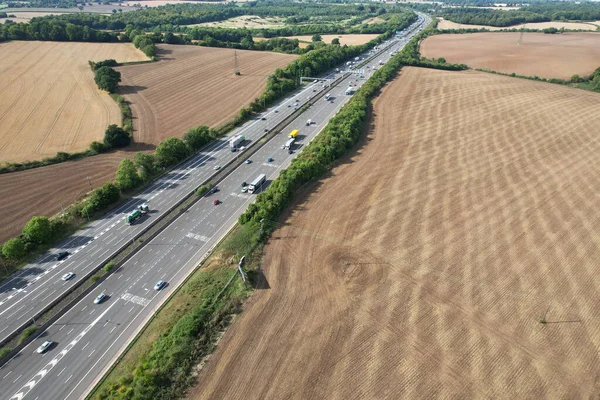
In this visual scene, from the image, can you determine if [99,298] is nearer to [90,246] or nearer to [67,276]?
[67,276]

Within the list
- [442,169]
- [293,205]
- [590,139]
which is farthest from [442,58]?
[293,205]

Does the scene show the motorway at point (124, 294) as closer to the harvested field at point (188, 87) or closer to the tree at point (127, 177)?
the tree at point (127, 177)

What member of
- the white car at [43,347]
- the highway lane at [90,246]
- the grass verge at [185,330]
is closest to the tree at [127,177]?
the highway lane at [90,246]

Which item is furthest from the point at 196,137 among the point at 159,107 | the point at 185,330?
the point at 185,330

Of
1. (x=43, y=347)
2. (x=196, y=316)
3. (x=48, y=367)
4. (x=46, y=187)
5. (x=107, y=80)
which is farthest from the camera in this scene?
(x=107, y=80)

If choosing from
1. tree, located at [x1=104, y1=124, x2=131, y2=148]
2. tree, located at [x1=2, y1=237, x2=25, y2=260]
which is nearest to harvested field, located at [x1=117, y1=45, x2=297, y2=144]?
tree, located at [x1=104, y1=124, x2=131, y2=148]

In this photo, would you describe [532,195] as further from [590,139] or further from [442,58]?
[442,58]

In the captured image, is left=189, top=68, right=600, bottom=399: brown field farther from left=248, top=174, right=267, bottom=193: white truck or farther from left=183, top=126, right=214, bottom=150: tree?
left=183, top=126, right=214, bottom=150: tree
